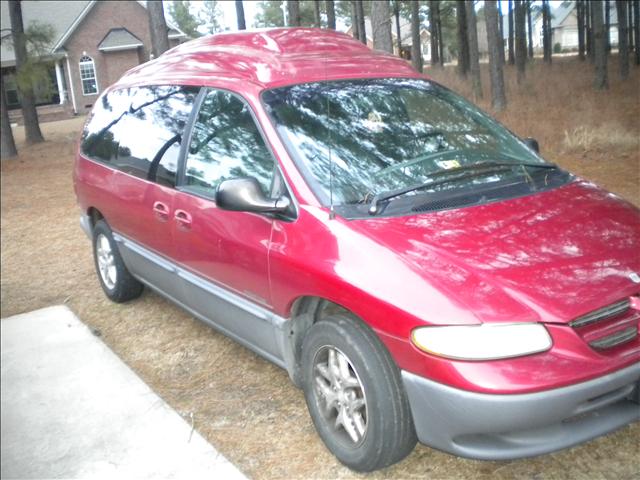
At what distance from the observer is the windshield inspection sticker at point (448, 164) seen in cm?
377

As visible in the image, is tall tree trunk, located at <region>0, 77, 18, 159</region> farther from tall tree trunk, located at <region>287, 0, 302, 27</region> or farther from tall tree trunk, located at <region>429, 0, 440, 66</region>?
tall tree trunk, located at <region>429, 0, 440, 66</region>

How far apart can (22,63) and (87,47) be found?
72.8 feet

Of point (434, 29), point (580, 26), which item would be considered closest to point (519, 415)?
point (434, 29)

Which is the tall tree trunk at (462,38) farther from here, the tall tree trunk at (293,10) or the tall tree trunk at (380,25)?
the tall tree trunk at (380,25)

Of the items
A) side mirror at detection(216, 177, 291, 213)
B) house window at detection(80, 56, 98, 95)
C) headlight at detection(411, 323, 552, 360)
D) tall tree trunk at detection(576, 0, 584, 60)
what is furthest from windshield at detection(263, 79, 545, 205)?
house window at detection(80, 56, 98, 95)

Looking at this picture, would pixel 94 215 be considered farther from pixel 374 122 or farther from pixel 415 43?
pixel 415 43

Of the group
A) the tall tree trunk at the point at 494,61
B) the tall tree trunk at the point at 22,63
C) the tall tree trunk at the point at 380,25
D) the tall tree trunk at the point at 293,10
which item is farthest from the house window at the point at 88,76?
the tall tree trunk at the point at 380,25

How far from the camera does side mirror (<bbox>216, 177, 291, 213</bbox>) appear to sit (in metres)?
3.43

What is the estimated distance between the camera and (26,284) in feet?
23.2

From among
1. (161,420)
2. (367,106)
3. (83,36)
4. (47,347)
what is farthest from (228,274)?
(83,36)

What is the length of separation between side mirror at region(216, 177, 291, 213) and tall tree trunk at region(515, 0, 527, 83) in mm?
21573

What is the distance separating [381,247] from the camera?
307 centimetres

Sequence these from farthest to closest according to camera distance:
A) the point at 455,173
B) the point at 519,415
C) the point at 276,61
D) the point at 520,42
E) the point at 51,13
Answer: the point at 51,13 → the point at 520,42 → the point at 276,61 → the point at 455,173 → the point at 519,415

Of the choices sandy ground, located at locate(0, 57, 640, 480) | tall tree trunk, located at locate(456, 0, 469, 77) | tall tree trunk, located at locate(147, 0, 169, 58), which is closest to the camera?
sandy ground, located at locate(0, 57, 640, 480)
